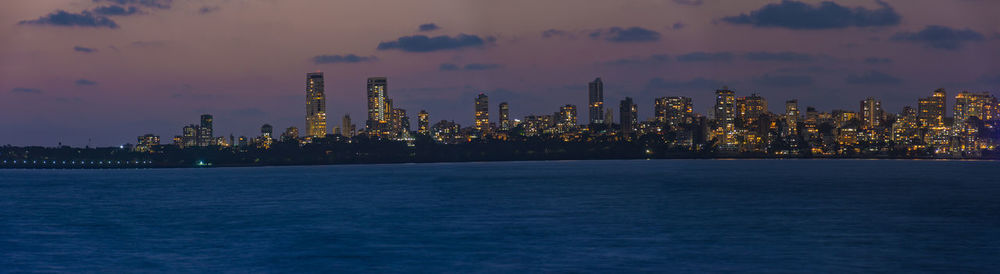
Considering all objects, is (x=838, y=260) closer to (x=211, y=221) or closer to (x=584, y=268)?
(x=584, y=268)

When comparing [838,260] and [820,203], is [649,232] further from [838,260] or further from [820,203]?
[820,203]

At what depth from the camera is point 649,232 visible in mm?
49219

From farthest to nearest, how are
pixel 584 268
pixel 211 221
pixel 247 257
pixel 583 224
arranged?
pixel 211 221
pixel 583 224
pixel 247 257
pixel 584 268

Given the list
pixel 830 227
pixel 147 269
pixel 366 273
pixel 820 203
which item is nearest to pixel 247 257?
pixel 147 269

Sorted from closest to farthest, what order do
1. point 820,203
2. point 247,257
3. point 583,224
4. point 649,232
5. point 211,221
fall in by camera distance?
point 247,257, point 649,232, point 583,224, point 211,221, point 820,203

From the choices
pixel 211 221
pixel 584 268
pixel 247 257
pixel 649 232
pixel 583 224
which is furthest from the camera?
pixel 211 221

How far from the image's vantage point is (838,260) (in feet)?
119

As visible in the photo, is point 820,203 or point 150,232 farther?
point 820,203

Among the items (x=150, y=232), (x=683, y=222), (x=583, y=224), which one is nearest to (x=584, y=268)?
(x=583, y=224)

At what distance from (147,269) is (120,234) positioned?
1719 centimetres

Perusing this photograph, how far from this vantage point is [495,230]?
167ft

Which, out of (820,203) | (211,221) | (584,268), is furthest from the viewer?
(820,203)

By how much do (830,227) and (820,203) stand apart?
2303 centimetres

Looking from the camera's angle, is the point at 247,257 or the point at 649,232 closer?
the point at 247,257
